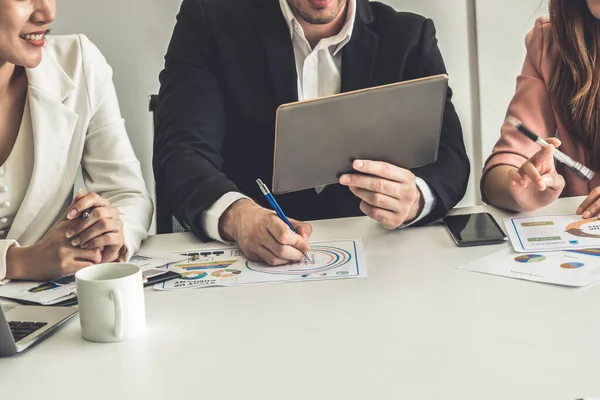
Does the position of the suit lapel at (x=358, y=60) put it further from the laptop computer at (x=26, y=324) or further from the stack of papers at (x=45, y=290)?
the laptop computer at (x=26, y=324)

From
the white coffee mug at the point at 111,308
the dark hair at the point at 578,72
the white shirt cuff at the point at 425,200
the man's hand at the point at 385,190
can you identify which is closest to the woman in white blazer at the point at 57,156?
the white coffee mug at the point at 111,308

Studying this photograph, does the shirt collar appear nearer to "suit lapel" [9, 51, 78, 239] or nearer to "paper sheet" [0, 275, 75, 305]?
"suit lapel" [9, 51, 78, 239]

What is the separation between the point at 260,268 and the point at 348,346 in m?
0.36

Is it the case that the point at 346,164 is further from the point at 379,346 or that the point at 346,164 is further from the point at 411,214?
the point at 379,346

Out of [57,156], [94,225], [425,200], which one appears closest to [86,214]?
[94,225]

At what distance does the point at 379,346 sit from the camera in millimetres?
876

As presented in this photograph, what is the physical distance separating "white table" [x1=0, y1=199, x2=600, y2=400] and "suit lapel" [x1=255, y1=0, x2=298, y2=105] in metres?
0.65

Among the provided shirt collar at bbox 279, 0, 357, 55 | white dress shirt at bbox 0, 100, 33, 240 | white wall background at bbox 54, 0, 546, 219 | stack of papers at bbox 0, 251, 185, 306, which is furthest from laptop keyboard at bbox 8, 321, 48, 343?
white wall background at bbox 54, 0, 546, 219

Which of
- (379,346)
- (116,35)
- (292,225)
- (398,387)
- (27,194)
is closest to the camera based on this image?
(398,387)

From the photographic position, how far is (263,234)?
48.8 inches

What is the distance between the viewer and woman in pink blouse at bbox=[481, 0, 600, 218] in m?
1.61

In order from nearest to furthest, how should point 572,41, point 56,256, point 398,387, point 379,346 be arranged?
point 398,387, point 379,346, point 56,256, point 572,41

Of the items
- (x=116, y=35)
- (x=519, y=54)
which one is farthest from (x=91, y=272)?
(x=519, y=54)

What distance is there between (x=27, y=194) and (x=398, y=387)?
2.98 ft
